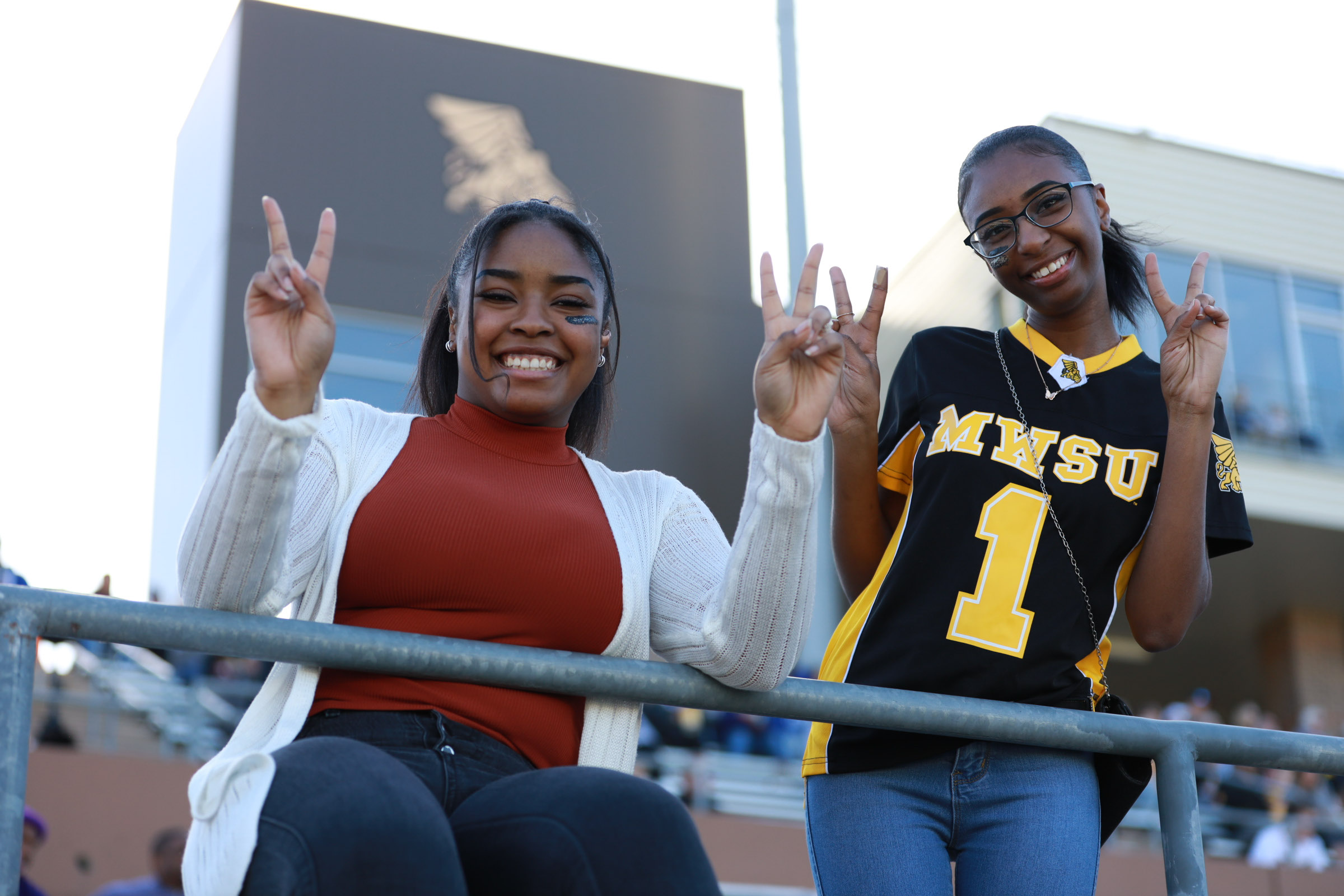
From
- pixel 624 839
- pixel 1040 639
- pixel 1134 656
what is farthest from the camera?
pixel 1134 656

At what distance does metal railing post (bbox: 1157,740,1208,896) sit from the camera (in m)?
2.05

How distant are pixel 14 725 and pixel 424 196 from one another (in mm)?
9725

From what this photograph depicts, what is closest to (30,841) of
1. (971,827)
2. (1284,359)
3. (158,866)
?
(158,866)

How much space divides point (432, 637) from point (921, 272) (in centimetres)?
1231

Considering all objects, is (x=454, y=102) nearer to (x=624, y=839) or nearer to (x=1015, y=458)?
(x=1015, y=458)

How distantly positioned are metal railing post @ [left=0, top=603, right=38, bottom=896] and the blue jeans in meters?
1.20

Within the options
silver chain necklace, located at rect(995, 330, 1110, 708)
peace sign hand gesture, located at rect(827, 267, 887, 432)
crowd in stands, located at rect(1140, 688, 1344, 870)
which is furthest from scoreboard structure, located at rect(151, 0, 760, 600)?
silver chain necklace, located at rect(995, 330, 1110, 708)

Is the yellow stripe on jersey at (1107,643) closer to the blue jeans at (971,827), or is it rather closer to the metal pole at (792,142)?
the blue jeans at (971,827)

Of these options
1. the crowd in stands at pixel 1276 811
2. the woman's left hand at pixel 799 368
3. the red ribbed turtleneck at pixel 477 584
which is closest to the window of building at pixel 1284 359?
the crowd in stands at pixel 1276 811

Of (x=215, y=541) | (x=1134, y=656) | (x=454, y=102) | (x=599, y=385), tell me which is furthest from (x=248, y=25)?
(x=1134, y=656)

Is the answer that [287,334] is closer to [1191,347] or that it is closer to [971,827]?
[971,827]

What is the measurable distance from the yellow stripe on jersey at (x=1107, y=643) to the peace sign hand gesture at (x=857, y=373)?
0.47 meters

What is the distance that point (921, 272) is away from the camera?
1368 centimetres

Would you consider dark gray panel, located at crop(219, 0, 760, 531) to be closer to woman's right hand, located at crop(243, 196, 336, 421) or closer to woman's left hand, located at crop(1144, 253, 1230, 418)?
woman's left hand, located at crop(1144, 253, 1230, 418)
